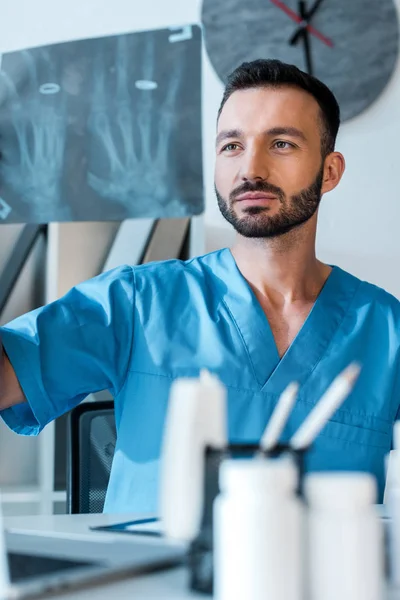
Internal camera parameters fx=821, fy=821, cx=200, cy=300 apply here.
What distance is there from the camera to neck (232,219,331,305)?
1.29 metres

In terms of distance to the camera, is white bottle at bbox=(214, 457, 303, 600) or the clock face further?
the clock face

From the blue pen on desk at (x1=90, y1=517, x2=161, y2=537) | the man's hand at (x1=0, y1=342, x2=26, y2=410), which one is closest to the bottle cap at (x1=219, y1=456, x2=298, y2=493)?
the blue pen on desk at (x1=90, y1=517, x2=161, y2=537)

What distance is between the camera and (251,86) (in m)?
1.34

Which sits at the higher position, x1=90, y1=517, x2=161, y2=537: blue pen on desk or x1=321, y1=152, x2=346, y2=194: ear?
x1=321, y1=152, x2=346, y2=194: ear

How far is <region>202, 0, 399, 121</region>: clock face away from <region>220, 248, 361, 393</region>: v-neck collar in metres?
0.86

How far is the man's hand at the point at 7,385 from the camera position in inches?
40.2

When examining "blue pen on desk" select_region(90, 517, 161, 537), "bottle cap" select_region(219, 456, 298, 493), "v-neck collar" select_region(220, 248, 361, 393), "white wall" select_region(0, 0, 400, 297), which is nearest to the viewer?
"bottle cap" select_region(219, 456, 298, 493)

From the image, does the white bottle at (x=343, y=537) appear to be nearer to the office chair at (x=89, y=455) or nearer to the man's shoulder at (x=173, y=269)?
the man's shoulder at (x=173, y=269)

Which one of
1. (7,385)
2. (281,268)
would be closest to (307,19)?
(281,268)

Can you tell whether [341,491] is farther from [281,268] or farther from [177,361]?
[281,268]

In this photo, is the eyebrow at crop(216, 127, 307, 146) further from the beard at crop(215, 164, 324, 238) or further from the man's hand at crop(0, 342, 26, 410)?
the man's hand at crop(0, 342, 26, 410)

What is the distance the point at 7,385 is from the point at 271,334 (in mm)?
371

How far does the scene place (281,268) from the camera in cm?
131

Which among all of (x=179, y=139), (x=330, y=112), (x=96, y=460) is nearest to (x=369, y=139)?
(x=179, y=139)
